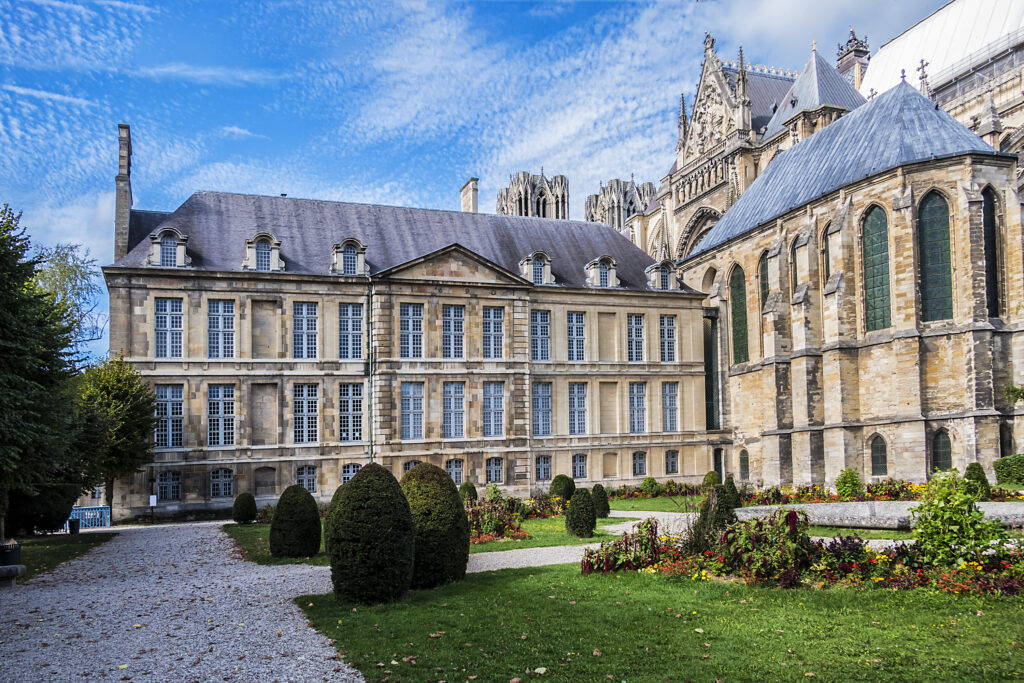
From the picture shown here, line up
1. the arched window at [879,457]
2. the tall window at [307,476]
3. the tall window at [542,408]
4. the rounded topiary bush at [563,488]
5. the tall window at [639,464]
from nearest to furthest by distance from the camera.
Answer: the rounded topiary bush at [563,488]
the arched window at [879,457]
the tall window at [307,476]
the tall window at [542,408]
the tall window at [639,464]

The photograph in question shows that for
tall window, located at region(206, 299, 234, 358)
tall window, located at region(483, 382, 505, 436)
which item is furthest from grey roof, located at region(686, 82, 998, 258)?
tall window, located at region(206, 299, 234, 358)

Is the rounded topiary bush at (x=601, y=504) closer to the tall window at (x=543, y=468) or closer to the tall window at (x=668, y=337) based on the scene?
the tall window at (x=543, y=468)

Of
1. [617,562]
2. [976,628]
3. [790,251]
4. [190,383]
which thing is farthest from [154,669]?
[790,251]

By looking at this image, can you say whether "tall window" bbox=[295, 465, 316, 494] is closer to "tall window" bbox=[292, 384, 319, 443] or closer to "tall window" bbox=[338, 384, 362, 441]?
"tall window" bbox=[292, 384, 319, 443]

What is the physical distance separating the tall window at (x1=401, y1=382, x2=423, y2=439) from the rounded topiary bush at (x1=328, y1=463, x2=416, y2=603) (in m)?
21.4

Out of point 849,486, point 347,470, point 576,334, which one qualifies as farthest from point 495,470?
point 849,486

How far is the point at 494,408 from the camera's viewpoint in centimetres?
3531

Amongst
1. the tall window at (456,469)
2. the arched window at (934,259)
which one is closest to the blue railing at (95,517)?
the tall window at (456,469)

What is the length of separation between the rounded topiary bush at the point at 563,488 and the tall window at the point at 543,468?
17.5ft

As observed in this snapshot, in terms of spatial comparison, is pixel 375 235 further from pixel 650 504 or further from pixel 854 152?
pixel 854 152

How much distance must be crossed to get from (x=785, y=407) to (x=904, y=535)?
18.4 m

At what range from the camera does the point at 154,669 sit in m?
9.49

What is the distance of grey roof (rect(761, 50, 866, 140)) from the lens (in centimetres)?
4872

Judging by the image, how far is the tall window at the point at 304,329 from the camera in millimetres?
33375
